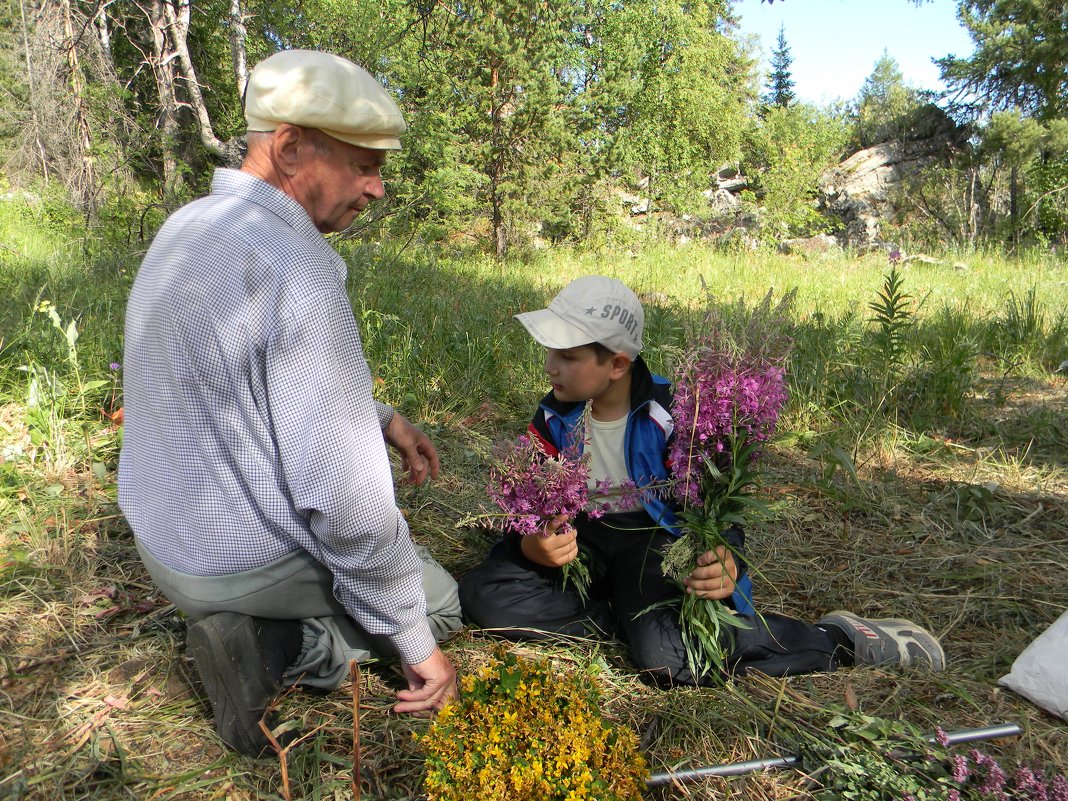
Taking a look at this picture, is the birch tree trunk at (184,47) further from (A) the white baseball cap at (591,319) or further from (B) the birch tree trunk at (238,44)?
(A) the white baseball cap at (591,319)

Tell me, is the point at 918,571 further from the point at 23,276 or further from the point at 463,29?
the point at 463,29

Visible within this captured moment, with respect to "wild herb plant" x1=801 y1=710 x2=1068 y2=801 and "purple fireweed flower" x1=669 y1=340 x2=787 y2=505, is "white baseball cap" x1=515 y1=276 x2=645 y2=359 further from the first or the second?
"wild herb plant" x1=801 y1=710 x2=1068 y2=801

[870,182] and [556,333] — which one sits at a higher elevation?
[870,182]

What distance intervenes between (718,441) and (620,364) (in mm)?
533

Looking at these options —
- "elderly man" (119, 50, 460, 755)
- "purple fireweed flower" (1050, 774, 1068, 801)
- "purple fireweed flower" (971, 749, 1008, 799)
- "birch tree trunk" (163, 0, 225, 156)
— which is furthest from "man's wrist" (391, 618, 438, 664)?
"birch tree trunk" (163, 0, 225, 156)

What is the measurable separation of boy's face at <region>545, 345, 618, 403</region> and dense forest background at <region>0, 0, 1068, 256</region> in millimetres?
3397

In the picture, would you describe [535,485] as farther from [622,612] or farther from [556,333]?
[622,612]

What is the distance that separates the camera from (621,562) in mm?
2555

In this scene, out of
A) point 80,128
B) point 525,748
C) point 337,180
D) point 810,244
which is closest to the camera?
point 525,748

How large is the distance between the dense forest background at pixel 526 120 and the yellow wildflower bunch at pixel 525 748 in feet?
14.5

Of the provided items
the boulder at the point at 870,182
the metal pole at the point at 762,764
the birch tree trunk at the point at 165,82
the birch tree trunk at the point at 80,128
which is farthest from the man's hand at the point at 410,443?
the boulder at the point at 870,182

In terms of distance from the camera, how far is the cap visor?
233cm

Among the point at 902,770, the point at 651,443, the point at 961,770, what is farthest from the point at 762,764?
the point at 651,443

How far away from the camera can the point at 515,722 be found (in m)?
1.51
